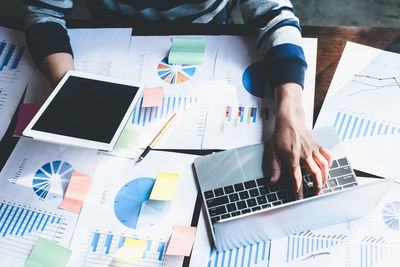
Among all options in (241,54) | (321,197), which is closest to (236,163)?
(321,197)

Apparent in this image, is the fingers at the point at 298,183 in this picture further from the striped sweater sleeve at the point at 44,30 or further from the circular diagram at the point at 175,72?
the striped sweater sleeve at the point at 44,30

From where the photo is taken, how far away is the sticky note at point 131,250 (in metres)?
0.69

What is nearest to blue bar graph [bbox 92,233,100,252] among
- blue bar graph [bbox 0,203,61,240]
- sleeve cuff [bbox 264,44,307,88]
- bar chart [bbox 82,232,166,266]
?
bar chart [bbox 82,232,166,266]

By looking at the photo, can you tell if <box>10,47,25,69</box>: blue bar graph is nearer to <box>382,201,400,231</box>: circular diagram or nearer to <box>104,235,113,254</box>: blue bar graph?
<box>104,235,113,254</box>: blue bar graph

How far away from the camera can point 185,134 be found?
82 cm

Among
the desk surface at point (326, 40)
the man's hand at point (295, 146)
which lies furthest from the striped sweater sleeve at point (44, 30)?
the man's hand at point (295, 146)

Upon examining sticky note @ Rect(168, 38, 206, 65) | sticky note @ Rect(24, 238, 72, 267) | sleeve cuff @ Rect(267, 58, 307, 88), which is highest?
sticky note @ Rect(168, 38, 206, 65)

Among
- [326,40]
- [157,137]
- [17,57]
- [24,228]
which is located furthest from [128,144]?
[326,40]

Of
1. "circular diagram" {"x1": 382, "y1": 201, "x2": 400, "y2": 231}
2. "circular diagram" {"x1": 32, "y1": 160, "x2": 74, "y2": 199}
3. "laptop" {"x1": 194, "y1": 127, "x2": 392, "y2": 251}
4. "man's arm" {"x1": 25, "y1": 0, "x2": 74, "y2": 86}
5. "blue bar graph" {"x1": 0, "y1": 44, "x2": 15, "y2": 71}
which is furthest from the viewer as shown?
"blue bar graph" {"x1": 0, "y1": 44, "x2": 15, "y2": 71}

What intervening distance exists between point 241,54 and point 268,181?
398 mm

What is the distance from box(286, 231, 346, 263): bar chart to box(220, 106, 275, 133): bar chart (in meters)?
0.30

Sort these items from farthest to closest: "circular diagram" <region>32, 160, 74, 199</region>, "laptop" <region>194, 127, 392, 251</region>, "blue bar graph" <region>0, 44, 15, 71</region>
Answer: "blue bar graph" <region>0, 44, 15, 71</region>, "circular diagram" <region>32, 160, 74, 199</region>, "laptop" <region>194, 127, 392, 251</region>

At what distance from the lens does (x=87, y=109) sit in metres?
0.77

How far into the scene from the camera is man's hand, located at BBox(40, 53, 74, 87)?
2.89 feet
